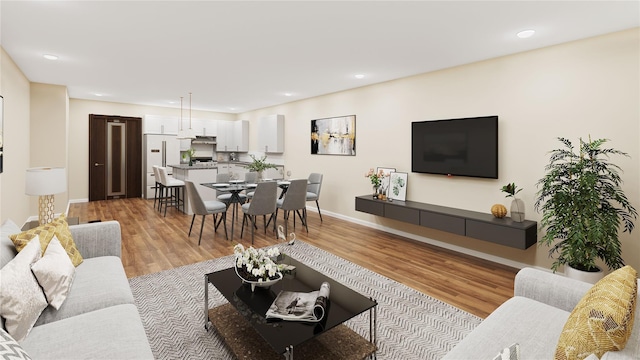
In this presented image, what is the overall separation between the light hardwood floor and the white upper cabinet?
7.64 feet

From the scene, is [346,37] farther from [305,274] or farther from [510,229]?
[510,229]

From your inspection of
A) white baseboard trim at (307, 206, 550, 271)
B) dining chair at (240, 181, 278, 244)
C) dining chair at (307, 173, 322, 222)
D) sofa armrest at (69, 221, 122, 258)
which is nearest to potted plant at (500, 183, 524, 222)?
white baseboard trim at (307, 206, 550, 271)

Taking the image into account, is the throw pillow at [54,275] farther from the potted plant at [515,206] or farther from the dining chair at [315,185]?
the dining chair at [315,185]

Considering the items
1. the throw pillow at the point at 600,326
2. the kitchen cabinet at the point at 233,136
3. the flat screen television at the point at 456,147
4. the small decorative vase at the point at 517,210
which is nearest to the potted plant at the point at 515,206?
the small decorative vase at the point at 517,210

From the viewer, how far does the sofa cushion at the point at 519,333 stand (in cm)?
146

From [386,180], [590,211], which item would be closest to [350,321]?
[590,211]

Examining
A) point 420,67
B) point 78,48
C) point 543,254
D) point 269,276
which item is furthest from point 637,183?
point 78,48

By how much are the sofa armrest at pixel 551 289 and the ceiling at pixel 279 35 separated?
2042 mm

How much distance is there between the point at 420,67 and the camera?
4.32 meters

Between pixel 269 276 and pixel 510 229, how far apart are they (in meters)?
2.63

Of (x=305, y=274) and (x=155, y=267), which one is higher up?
(x=305, y=274)

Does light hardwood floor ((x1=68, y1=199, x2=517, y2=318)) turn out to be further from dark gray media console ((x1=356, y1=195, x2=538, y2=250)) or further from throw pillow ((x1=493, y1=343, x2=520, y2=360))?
throw pillow ((x1=493, y1=343, x2=520, y2=360))

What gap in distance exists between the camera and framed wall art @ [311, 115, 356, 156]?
5871 millimetres

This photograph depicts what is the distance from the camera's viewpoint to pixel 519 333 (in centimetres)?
160
